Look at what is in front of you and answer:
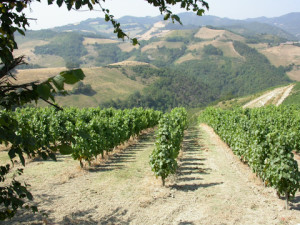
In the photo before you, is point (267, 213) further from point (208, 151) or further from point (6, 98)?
point (208, 151)

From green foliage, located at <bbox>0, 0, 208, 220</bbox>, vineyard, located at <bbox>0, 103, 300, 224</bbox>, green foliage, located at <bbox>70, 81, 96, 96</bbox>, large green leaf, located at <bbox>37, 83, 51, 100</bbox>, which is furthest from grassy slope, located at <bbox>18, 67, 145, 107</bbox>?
large green leaf, located at <bbox>37, 83, 51, 100</bbox>

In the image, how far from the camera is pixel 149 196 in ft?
27.9

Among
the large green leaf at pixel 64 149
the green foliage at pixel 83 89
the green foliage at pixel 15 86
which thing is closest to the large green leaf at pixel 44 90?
the green foliage at pixel 15 86

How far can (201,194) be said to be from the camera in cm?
886

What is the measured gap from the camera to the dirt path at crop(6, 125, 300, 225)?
6906 millimetres

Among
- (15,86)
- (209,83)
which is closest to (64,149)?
(15,86)

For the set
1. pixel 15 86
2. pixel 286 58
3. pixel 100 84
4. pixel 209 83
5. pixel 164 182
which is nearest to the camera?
pixel 15 86

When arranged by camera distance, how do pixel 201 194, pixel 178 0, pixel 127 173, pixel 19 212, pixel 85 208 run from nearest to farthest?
pixel 178 0, pixel 19 212, pixel 85 208, pixel 201 194, pixel 127 173

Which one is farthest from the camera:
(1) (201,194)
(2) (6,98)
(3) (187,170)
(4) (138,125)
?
(4) (138,125)

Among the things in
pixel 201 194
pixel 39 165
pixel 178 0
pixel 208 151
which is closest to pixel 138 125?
pixel 208 151

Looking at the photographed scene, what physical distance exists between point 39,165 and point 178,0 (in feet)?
39.3

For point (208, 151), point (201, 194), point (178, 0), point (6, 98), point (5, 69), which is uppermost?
point (178, 0)

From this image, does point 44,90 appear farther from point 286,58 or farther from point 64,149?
point 286,58

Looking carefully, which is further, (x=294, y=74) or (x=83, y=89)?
(x=294, y=74)
